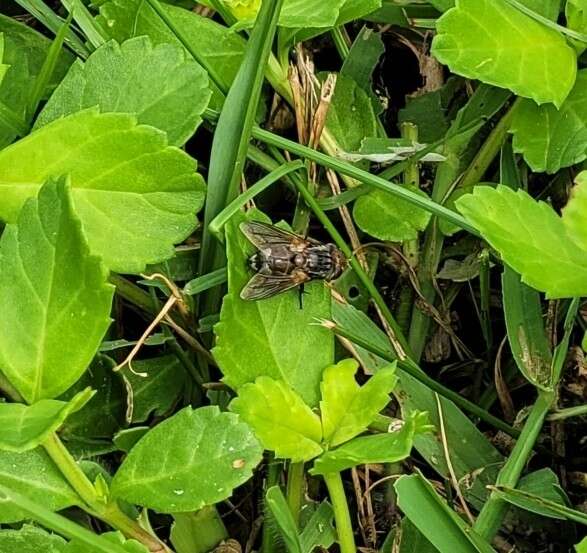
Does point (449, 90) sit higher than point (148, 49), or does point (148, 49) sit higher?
point (148, 49)

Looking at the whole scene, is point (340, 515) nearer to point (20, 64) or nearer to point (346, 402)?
point (346, 402)

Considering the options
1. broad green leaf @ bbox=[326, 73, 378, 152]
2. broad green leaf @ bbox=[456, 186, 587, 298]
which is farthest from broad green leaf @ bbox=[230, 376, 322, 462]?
broad green leaf @ bbox=[326, 73, 378, 152]

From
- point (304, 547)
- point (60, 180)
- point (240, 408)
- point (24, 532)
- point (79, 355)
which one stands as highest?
point (60, 180)

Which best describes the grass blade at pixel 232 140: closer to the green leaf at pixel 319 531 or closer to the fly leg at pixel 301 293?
the fly leg at pixel 301 293

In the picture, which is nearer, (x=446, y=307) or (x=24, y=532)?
(x=24, y=532)

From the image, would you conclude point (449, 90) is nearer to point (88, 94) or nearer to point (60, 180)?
point (88, 94)

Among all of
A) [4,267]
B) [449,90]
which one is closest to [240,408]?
[4,267]

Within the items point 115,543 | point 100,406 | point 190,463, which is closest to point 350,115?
point 100,406

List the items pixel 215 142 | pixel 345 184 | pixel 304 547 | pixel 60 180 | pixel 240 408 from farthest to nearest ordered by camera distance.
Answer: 1. pixel 345 184
2. pixel 215 142
3. pixel 304 547
4. pixel 240 408
5. pixel 60 180
